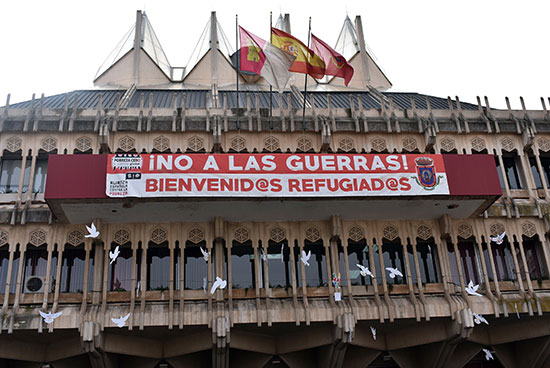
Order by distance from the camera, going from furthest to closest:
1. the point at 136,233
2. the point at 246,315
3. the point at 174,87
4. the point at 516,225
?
1. the point at 174,87
2. the point at 516,225
3. the point at 136,233
4. the point at 246,315

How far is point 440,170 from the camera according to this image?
963 inches

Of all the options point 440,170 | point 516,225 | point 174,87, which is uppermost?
point 174,87

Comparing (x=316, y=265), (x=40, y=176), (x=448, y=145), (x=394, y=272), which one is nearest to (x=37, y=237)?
(x=40, y=176)

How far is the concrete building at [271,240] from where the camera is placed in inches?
917

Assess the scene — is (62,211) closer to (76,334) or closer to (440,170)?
(76,334)

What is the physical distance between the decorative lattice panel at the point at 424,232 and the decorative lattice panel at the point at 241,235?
8167 millimetres

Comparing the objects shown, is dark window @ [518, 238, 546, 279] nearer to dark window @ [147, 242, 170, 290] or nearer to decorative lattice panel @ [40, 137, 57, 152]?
dark window @ [147, 242, 170, 290]

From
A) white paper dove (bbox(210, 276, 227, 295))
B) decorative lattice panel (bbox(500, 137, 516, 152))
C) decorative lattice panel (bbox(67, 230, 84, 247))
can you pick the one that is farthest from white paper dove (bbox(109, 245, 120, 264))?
decorative lattice panel (bbox(500, 137, 516, 152))

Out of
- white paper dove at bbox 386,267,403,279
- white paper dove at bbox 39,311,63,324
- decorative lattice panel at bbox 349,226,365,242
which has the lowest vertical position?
white paper dove at bbox 39,311,63,324

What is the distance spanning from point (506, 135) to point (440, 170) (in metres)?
6.69

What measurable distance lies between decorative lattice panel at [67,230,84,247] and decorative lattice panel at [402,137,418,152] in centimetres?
1633

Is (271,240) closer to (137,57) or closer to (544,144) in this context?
(544,144)

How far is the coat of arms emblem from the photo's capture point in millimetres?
24109

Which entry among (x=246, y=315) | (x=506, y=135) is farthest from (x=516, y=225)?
(x=246, y=315)
